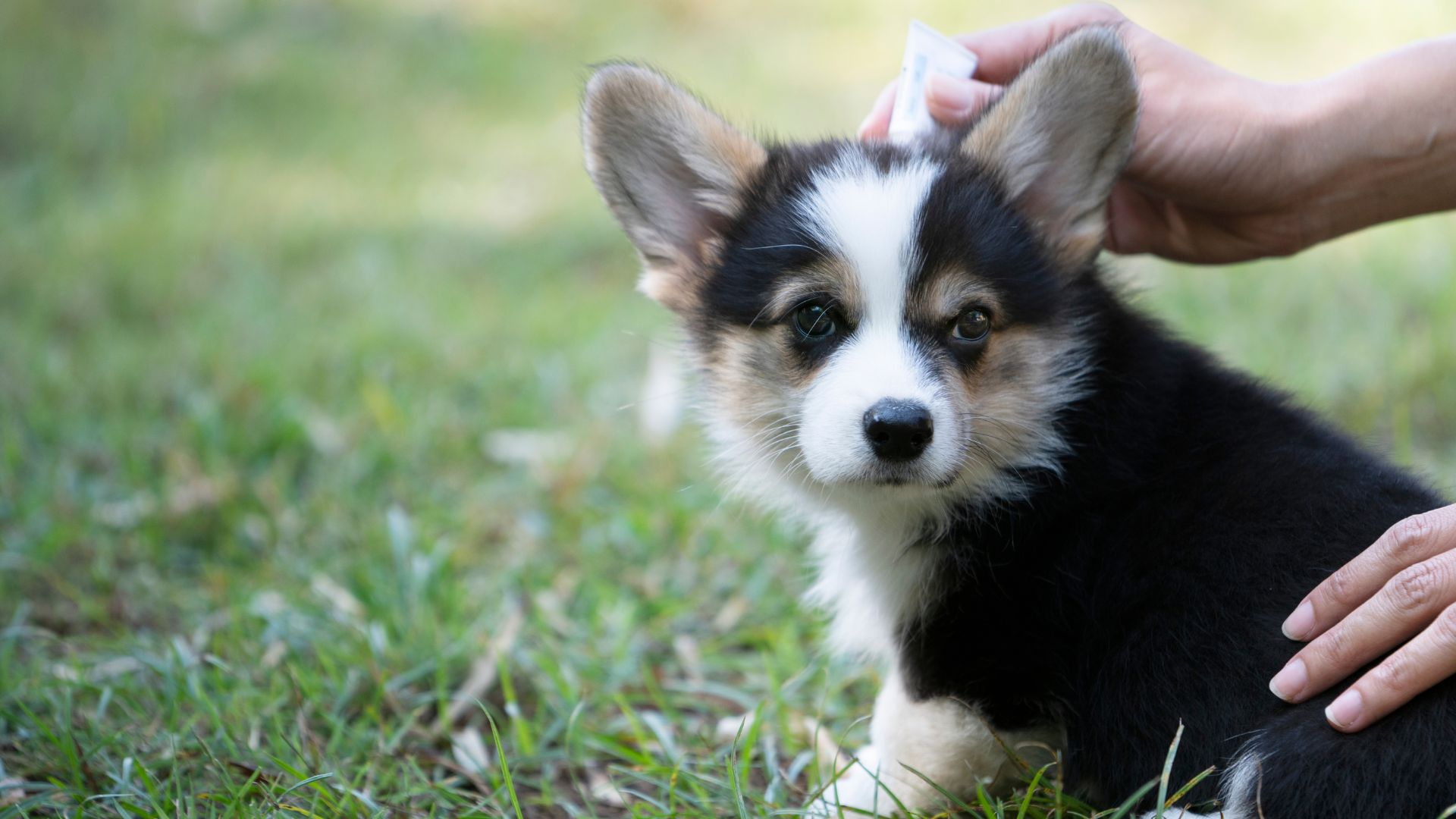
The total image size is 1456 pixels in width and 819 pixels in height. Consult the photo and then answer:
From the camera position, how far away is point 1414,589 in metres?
2.05

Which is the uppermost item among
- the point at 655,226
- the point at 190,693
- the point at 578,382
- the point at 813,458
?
the point at 655,226

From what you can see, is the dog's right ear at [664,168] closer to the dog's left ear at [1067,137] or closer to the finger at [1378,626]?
the dog's left ear at [1067,137]

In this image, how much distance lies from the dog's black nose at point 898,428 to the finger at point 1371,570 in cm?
74

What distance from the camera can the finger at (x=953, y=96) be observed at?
116 inches

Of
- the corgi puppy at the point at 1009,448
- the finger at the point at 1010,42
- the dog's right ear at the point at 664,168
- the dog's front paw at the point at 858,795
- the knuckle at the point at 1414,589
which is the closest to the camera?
the knuckle at the point at 1414,589

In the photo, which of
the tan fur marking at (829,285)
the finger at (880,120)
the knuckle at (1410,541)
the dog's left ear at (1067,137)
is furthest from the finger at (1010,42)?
the knuckle at (1410,541)

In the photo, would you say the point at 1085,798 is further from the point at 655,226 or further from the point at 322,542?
the point at 322,542

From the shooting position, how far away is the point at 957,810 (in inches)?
95.0

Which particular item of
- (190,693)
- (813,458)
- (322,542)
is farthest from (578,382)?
(813,458)

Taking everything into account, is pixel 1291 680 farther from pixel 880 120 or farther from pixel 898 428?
pixel 880 120

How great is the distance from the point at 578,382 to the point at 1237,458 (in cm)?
355

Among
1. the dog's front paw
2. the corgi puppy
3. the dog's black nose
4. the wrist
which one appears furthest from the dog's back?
the wrist

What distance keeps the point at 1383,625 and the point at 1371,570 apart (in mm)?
98

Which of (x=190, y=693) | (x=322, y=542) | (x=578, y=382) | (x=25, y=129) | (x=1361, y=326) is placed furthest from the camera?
(x=25, y=129)
